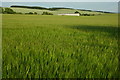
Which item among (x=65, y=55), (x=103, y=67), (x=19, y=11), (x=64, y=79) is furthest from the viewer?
(x=19, y=11)

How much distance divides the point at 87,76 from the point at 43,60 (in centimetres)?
93

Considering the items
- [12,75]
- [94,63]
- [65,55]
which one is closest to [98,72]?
[94,63]

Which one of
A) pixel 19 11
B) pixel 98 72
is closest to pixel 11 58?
pixel 98 72

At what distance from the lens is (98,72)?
3.02 m

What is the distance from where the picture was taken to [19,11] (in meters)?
51.2

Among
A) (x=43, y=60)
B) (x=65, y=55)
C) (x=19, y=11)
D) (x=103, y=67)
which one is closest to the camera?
(x=103, y=67)

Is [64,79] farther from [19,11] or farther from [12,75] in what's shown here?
[19,11]

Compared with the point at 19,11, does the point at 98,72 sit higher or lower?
lower

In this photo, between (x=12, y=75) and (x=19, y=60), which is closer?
(x=12, y=75)

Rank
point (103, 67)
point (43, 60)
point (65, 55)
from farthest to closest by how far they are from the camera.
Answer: point (65, 55) < point (43, 60) < point (103, 67)

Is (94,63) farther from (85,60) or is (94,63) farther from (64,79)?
(64,79)

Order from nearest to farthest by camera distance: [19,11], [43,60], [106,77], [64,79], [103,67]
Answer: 1. [64,79]
2. [106,77]
3. [103,67]
4. [43,60]
5. [19,11]

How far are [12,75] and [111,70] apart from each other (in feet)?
4.89

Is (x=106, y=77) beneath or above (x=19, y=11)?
beneath
